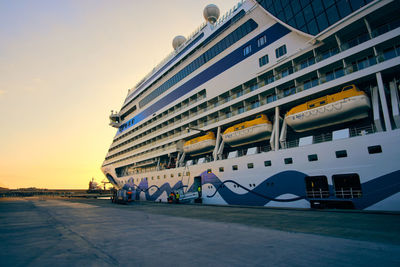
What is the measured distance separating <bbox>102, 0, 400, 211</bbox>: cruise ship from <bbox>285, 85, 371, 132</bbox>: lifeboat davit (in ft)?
0.23

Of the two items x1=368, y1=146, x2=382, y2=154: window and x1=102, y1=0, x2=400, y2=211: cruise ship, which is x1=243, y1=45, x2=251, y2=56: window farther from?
x1=368, y1=146, x2=382, y2=154: window

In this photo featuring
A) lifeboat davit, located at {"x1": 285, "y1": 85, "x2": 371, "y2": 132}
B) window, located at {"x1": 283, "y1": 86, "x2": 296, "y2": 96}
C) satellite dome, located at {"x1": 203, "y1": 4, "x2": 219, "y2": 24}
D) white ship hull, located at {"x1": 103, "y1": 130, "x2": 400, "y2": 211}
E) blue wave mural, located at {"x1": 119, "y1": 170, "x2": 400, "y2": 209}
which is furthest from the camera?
satellite dome, located at {"x1": 203, "y1": 4, "x2": 219, "y2": 24}

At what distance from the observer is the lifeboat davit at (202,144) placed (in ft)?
84.1

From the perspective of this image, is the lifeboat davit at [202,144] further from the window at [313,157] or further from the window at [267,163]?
the window at [313,157]

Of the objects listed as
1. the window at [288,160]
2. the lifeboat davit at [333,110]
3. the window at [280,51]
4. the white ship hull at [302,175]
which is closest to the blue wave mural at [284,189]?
the white ship hull at [302,175]

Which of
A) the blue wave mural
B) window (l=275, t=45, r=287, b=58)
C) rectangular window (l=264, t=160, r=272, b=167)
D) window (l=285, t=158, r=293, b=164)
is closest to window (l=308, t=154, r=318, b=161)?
the blue wave mural

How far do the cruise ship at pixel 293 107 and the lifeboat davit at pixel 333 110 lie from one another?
0.23 ft

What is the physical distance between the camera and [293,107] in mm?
18922

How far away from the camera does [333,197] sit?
13695 mm

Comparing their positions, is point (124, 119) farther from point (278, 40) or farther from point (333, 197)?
point (333, 197)

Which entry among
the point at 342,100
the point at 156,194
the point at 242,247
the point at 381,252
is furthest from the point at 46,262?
the point at 156,194

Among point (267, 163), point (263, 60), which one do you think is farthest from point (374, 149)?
point (263, 60)

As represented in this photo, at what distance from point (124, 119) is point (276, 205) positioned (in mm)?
44847

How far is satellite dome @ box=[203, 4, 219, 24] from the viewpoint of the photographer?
116 ft
